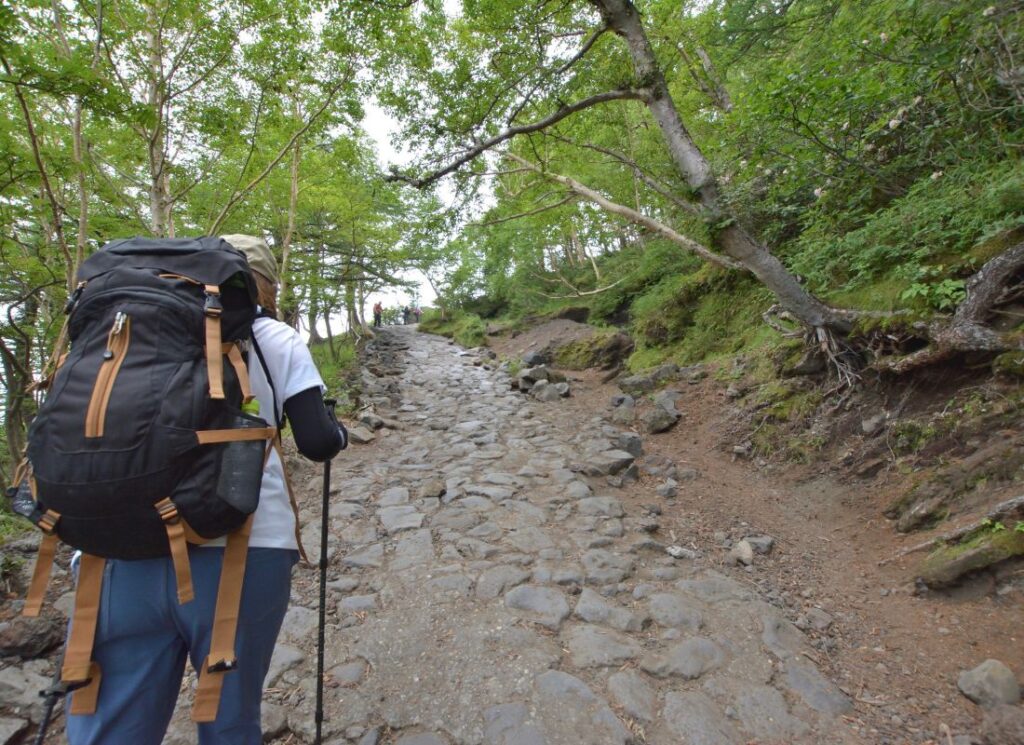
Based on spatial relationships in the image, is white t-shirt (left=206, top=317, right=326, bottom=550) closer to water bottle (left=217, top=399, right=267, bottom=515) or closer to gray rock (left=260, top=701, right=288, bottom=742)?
water bottle (left=217, top=399, right=267, bottom=515)

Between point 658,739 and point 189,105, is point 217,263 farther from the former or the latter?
point 189,105

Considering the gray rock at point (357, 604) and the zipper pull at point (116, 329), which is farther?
the gray rock at point (357, 604)

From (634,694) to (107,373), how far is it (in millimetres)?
2715

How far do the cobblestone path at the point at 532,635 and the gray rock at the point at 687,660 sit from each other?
10mm

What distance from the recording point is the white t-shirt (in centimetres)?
152

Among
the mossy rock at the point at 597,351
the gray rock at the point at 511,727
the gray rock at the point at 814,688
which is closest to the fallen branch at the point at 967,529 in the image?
the gray rock at the point at 814,688

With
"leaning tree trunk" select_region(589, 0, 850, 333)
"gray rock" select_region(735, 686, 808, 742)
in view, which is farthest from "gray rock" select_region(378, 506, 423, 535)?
"leaning tree trunk" select_region(589, 0, 850, 333)

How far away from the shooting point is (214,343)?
A: 4.33 ft

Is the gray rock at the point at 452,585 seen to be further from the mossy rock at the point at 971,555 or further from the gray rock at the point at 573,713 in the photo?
the mossy rock at the point at 971,555

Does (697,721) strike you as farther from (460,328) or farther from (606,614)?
(460,328)

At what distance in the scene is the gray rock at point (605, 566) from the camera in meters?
3.57

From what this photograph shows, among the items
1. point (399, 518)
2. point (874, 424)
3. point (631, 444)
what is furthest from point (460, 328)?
point (874, 424)

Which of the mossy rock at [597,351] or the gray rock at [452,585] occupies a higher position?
the mossy rock at [597,351]

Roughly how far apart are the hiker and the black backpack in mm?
51
